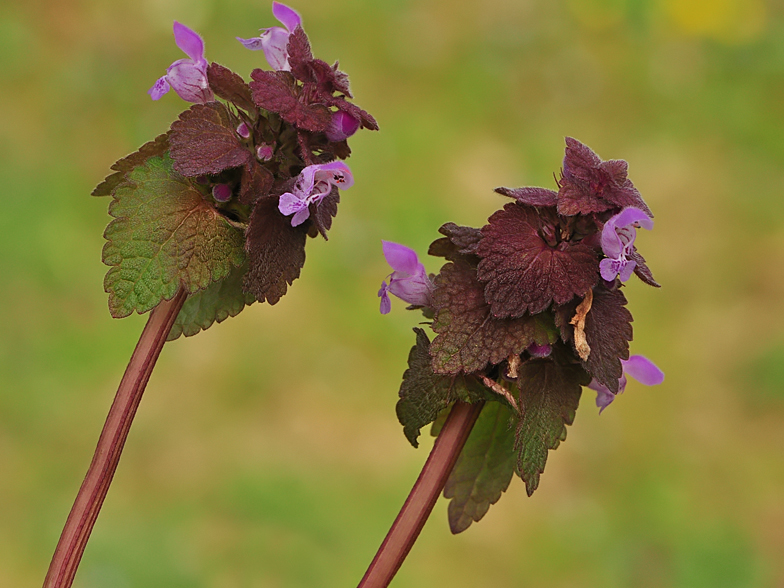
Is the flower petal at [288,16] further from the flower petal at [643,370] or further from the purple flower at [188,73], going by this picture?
the flower petal at [643,370]

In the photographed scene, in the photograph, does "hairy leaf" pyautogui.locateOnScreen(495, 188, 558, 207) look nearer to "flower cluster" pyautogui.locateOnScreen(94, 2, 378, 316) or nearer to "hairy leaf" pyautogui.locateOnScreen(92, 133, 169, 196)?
"flower cluster" pyautogui.locateOnScreen(94, 2, 378, 316)

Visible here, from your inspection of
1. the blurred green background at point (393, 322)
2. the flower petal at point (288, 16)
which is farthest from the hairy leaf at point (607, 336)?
the blurred green background at point (393, 322)

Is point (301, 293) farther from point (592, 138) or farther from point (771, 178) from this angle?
point (771, 178)

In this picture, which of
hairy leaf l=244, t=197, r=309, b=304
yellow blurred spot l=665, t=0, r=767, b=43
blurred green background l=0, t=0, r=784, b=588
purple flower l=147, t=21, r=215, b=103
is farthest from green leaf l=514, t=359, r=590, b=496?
yellow blurred spot l=665, t=0, r=767, b=43

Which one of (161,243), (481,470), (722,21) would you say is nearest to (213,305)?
(161,243)

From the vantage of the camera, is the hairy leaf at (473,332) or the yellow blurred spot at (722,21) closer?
the hairy leaf at (473,332)

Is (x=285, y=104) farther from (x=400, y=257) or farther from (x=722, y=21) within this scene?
(x=722, y=21)

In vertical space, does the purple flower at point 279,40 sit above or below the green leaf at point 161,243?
above
